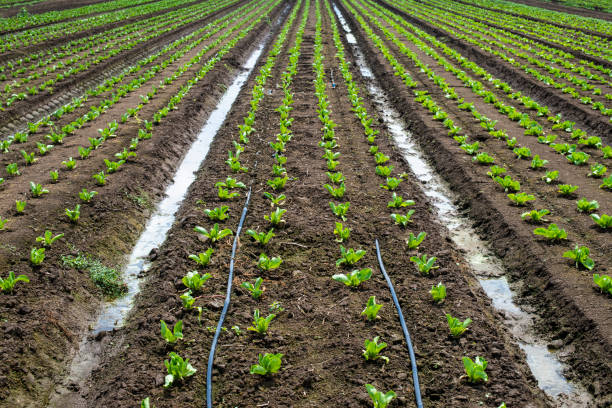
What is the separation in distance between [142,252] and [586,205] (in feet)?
24.5

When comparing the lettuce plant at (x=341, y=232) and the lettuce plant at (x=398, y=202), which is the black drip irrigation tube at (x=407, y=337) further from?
the lettuce plant at (x=398, y=202)

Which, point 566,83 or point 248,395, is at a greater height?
point 566,83

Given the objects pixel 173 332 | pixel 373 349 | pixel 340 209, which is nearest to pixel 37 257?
pixel 173 332

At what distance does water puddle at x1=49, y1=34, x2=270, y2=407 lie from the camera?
5.11m

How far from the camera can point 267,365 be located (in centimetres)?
473

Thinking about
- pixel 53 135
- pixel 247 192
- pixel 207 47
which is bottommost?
pixel 247 192

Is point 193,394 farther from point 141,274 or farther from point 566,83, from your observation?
point 566,83

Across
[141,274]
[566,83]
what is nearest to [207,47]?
[566,83]

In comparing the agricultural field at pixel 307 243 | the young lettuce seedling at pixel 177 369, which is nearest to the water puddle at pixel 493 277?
the agricultural field at pixel 307 243

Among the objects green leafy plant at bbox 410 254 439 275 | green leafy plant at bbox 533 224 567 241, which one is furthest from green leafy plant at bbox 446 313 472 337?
green leafy plant at bbox 533 224 567 241

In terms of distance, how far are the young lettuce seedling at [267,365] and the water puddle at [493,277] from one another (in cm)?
284

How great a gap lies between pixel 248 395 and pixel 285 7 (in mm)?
45366

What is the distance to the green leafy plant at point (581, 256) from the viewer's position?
623 centimetres

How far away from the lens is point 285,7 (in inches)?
1762
